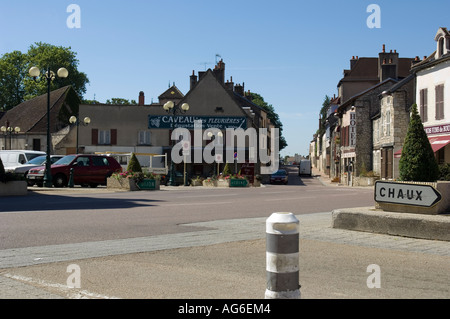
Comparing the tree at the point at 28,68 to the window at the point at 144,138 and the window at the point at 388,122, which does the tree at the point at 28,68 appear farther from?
the window at the point at 388,122

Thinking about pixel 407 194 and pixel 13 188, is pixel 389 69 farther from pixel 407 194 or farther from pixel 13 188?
pixel 407 194

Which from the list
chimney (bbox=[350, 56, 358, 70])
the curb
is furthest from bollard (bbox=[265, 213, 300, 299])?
chimney (bbox=[350, 56, 358, 70])

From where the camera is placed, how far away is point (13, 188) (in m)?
18.0

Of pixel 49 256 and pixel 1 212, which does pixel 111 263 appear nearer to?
pixel 49 256

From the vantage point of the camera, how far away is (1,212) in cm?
1256

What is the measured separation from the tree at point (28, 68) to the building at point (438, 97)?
55.0 meters

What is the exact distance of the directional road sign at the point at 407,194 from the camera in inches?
364

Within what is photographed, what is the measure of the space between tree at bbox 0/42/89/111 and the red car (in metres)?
51.8

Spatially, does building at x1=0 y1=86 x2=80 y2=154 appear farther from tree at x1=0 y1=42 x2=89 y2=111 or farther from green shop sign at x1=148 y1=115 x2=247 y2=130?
green shop sign at x1=148 y1=115 x2=247 y2=130

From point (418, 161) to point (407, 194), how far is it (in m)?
0.77

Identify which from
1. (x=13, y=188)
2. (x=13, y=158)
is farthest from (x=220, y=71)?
(x=13, y=188)

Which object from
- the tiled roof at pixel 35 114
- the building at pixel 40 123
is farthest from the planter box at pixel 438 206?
the tiled roof at pixel 35 114
